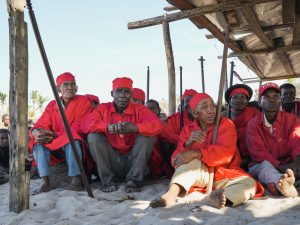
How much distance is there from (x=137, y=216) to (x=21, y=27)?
2064 mm

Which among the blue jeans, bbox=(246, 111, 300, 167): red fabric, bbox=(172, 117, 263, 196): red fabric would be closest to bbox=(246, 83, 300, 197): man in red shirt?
bbox=(246, 111, 300, 167): red fabric

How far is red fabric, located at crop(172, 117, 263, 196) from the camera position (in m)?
3.72

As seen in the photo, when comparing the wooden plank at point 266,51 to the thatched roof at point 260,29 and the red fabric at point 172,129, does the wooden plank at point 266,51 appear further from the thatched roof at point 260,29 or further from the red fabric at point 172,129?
the red fabric at point 172,129

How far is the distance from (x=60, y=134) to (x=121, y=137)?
745 mm

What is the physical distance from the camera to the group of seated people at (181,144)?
12.1ft

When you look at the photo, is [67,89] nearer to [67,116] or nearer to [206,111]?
[67,116]

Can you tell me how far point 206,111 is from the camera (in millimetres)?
4051

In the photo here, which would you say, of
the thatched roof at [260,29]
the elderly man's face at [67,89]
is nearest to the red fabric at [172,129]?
the elderly man's face at [67,89]

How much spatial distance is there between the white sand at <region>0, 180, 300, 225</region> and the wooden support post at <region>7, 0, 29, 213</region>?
192 mm

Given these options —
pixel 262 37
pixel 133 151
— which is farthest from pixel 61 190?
pixel 262 37

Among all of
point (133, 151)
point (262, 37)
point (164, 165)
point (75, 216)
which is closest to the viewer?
point (75, 216)

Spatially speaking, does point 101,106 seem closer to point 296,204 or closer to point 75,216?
point 75,216

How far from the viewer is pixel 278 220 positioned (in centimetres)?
282

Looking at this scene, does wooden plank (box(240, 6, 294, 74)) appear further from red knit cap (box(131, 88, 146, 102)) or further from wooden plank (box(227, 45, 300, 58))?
red knit cap (box(131, 88, 146, 102))
